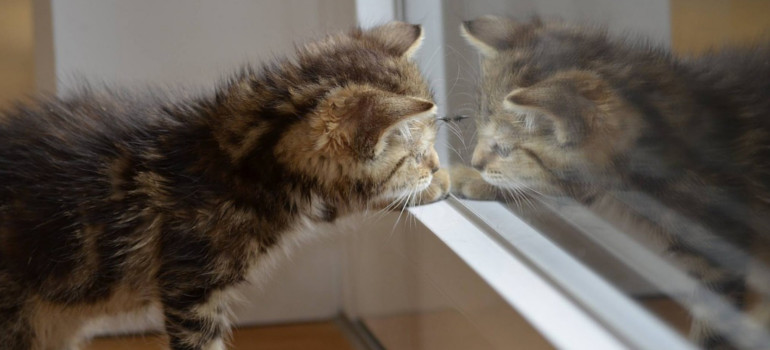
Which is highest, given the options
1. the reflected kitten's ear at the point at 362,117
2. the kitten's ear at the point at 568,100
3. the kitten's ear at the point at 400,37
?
Answer: the kitten's ear at the point at 568,100

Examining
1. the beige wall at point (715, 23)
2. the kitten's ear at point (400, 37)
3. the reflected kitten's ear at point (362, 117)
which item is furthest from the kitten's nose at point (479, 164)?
→ the beige wall at point (715, 23)

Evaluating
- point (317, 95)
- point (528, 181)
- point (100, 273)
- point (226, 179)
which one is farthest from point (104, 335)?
point (528, 181)

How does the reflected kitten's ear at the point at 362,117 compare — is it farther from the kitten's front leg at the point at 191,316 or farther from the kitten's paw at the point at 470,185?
the kitten's front leg at the point at 191,316

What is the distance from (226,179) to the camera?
127 centimetres

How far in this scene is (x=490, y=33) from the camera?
3.94 feet

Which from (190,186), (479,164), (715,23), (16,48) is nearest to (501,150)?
(479,164)

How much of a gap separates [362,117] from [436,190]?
30 cm

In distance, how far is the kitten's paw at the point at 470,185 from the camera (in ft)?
4.39

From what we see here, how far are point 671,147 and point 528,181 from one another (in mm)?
415

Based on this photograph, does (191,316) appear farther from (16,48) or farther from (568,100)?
(16,48)

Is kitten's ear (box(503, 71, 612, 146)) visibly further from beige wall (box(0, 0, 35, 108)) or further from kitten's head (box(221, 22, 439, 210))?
beige wall (box(0, 0, 35, 108))

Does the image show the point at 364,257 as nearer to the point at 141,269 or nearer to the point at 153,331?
the point at 153,331

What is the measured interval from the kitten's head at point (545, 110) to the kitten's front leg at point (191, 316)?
45 cm

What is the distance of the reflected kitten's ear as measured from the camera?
119cm
